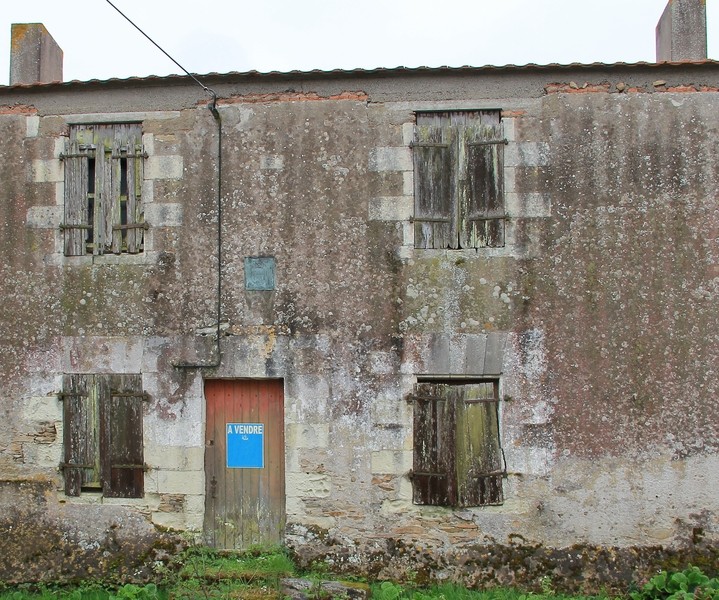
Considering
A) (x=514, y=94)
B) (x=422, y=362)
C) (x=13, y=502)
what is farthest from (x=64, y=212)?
(x=514, y=94)

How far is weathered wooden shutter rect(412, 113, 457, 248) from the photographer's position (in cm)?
666

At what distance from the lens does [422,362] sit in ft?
21.5

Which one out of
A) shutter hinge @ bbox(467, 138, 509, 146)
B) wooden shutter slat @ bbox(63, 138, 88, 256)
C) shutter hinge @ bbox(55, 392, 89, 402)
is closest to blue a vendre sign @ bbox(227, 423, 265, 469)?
shutter hinge @ bbox(55, 392, 89, 402)

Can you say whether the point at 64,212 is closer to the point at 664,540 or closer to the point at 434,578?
the point at 434,578

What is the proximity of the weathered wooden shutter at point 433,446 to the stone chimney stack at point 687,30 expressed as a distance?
4.53m

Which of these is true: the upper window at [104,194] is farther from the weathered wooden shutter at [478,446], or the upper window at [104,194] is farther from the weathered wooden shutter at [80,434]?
the weathered wooden shutter at [478,446]

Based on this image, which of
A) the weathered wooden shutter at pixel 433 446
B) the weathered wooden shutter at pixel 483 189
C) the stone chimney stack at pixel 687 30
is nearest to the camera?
the weathered wooden shutter at pixel 433 446

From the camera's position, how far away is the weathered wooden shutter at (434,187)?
6.66 m

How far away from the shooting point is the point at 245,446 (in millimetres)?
6797

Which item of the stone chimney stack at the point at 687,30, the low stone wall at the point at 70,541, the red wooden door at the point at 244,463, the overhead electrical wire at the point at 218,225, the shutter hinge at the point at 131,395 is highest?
the stone chimney stack at the point at 687,30

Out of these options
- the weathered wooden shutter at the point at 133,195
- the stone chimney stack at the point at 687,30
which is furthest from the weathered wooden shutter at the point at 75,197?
the stone chimney stack at the point at 687,30

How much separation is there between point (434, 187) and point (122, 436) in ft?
13.1

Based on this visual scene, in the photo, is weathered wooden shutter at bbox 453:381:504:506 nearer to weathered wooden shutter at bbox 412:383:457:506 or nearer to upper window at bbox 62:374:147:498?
weathered wooden shutter at bbox 412:383:457:506

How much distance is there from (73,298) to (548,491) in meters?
5.07
